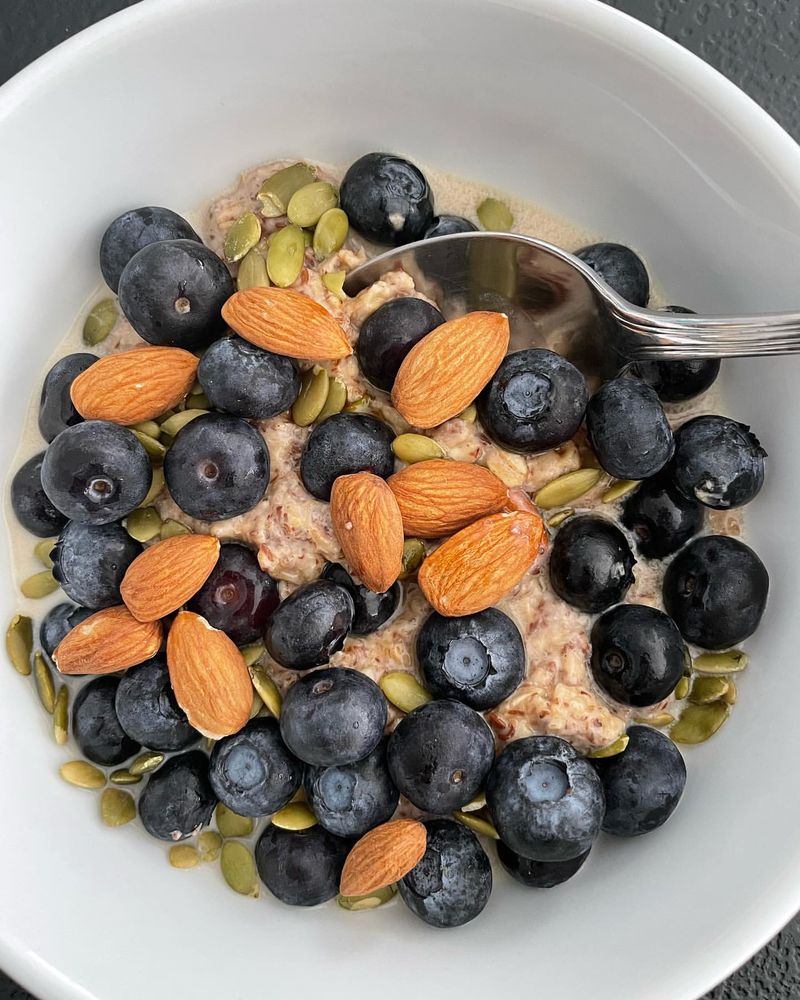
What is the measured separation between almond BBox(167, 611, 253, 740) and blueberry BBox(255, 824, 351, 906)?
132 millimetres

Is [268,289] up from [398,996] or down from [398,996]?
up

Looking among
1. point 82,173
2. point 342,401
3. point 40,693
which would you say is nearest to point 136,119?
point 82,173

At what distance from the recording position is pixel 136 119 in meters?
0.94

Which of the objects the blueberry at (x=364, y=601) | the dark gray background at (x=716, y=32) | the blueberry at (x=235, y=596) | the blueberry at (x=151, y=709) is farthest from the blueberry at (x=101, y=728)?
the dark gray background at (x=716, y=32)

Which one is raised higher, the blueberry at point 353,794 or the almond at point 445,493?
the almond at point 445,493

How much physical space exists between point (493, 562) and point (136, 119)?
1.92 feet

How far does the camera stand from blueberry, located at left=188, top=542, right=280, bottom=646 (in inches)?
35.0

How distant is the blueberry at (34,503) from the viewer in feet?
3.18

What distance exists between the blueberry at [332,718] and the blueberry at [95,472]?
0.25m

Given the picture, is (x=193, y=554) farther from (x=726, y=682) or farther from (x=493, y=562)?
(x=726, y=682)

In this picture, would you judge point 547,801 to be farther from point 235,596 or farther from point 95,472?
point 95,472

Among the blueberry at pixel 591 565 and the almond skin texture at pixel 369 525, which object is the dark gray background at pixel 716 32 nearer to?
the blueberry at pixel 591 565

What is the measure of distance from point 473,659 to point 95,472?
Result: 15.7 inches

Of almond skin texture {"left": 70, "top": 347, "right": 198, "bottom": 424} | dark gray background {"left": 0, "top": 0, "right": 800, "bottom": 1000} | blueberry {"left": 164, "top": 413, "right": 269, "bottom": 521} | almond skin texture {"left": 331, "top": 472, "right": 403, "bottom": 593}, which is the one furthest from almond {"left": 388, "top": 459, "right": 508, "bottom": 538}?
dark gray background {"left": 0, "top": 0, "right": 800, "bottom": 1000}
